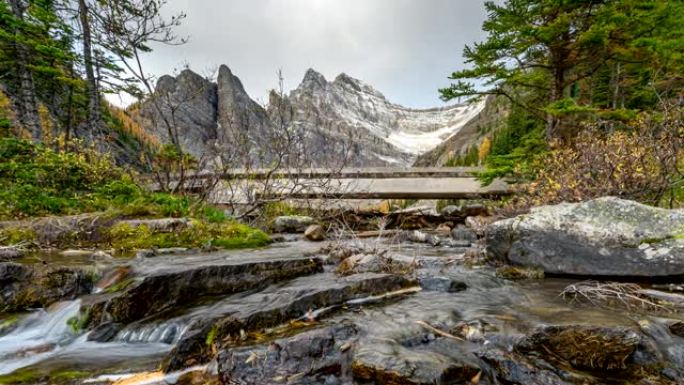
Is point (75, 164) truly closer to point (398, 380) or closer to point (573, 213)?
point (398, 380)

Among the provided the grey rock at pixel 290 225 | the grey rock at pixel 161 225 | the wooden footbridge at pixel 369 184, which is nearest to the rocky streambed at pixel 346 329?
the grey rock at pixel 161 225

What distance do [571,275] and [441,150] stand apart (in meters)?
99.9

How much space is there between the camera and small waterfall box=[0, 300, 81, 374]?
9.95ft

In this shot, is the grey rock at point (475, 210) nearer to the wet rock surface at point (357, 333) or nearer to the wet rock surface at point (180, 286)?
the wet rock surface at point (357, 333)

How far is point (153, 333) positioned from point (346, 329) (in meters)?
1.87

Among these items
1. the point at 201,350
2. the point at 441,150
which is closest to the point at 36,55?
the point at 201,350

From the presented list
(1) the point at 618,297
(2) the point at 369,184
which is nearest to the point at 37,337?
(1) the point at 618,297

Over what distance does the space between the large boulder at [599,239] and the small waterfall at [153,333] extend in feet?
13.9

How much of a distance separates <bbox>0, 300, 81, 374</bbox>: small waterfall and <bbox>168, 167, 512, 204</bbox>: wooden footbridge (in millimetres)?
6584

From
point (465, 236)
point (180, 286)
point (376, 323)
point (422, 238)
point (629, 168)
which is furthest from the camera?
point (465, 236)

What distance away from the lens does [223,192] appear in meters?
11.5

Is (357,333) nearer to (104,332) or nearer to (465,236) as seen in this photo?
(104,332)

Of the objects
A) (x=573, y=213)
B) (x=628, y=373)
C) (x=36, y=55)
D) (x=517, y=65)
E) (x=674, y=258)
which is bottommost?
(x=628, y=373)

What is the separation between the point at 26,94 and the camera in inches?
514
